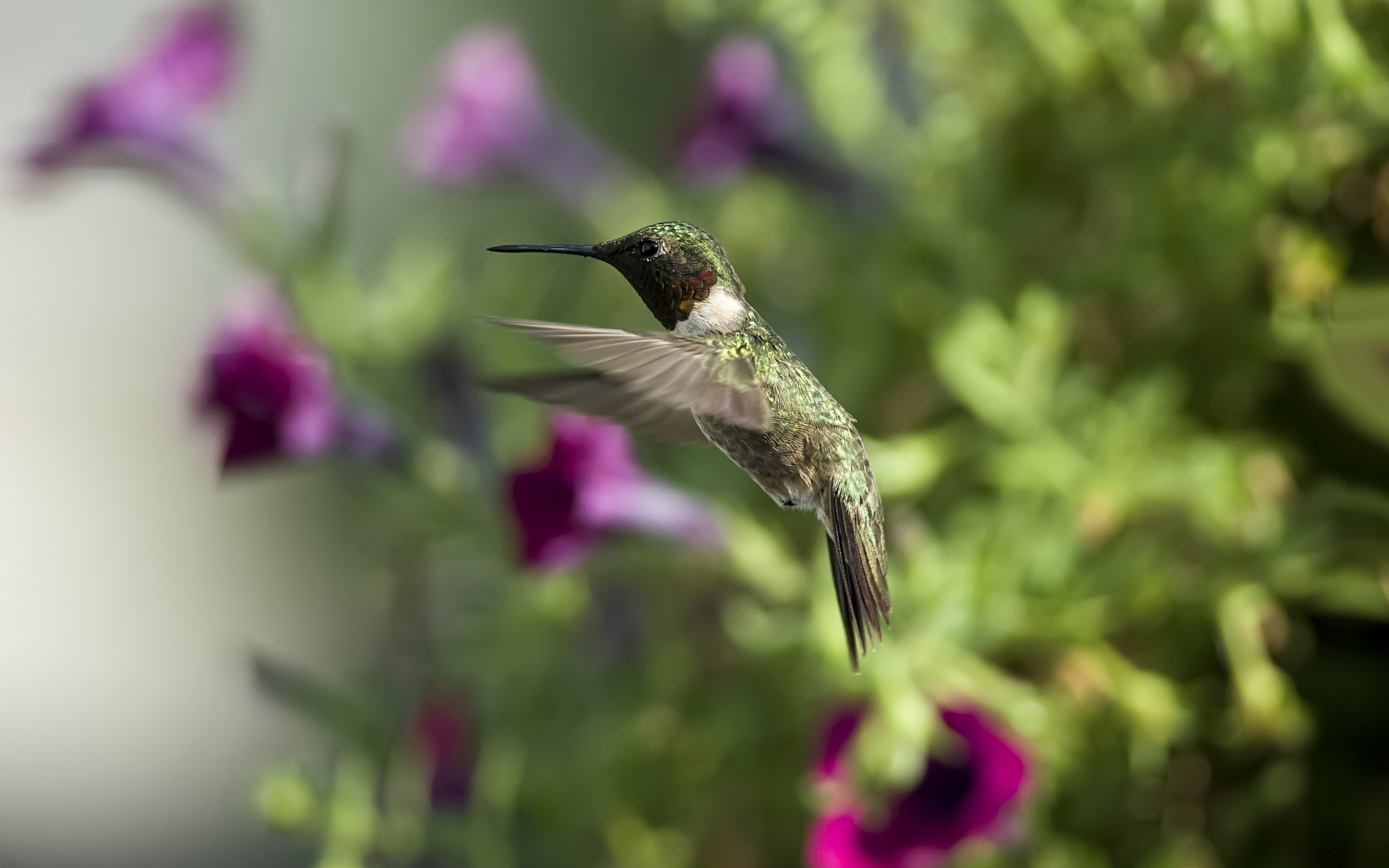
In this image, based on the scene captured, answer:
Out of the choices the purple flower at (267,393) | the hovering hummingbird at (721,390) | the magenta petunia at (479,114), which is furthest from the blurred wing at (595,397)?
the magenta petunia at (479,114)

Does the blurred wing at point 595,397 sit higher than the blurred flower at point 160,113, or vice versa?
the blurred flower at point 160,113

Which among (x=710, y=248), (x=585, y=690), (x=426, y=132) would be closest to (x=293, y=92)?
(x=426, y=132)

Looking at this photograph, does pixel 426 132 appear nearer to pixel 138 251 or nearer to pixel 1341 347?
pixel 1341 347

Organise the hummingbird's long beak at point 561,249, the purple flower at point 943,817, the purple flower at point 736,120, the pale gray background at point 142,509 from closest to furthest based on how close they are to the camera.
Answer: the hummingbird's long beak at point 561,249 → the purple flower at point 943,817 → the purple flower at point 736,120 → the pale gray background at point 142,509

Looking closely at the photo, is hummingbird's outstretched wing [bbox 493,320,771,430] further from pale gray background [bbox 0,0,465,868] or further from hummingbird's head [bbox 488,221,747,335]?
pale gray background [bbox 0,0,465,868]

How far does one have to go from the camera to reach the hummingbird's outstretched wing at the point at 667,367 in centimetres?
26

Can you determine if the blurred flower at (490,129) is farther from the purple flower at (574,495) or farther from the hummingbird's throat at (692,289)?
the hummingbird's throat at (692,289)

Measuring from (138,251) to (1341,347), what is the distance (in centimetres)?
193

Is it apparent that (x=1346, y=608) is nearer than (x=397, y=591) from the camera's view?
Yes

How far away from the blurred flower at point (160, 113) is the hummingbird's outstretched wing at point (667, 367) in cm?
47

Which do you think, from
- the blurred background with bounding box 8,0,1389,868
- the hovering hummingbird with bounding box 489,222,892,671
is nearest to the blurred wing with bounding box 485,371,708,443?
the hovering hummingbird with bounding box 489,222,892,671

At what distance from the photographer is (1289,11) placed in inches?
19.3

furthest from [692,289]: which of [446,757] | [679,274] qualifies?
[446,757]

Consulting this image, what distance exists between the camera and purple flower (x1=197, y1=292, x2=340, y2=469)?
1.87 ft
